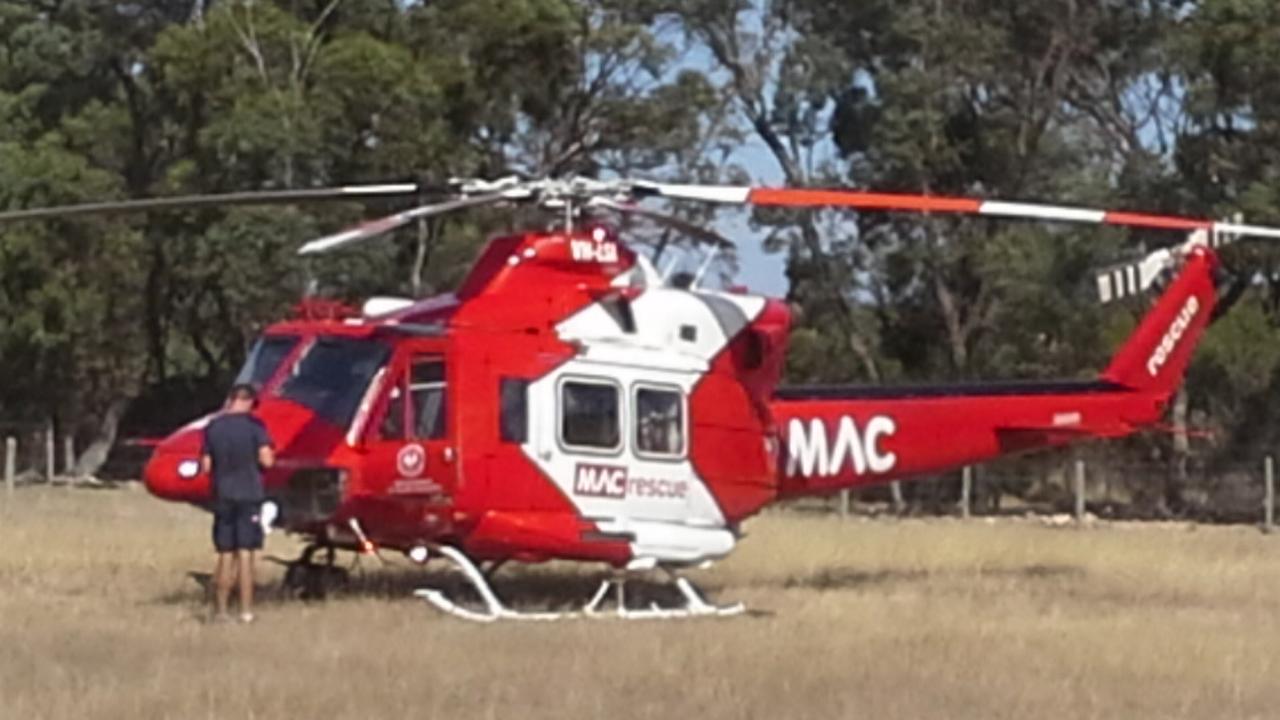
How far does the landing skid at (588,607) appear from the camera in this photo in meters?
16.0

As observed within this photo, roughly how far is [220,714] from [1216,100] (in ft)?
108

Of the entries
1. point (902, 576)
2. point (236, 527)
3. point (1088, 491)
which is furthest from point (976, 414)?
point (1088, 491)

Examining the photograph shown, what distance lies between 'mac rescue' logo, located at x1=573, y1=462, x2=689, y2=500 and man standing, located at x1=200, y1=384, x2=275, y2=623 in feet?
7.25

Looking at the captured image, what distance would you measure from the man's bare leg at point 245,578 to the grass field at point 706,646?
0.21 metres

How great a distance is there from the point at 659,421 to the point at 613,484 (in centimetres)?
62

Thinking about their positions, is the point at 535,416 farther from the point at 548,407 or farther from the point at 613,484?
the point at 613,484

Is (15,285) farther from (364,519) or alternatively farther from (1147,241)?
(364,519)

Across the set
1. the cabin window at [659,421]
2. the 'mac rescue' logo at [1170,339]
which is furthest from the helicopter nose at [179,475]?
the 'mac rescue' logo at [1170,339]

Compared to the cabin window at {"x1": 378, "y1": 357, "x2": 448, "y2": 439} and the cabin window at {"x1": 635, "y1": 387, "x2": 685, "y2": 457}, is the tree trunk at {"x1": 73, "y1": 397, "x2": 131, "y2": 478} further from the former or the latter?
the cabin window at {"x1": 378, "y1": 357, "x2": 448, "y2": 439}

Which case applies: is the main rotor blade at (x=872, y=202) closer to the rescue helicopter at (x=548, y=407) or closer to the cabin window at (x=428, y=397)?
the rescue helicopter at (x=548, y=407)

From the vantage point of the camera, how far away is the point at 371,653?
531 inches

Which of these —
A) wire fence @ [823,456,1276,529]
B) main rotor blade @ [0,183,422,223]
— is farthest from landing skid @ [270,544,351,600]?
wire fence @ [823,456,1276,529]

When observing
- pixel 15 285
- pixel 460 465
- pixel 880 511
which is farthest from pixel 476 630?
pixel 15 285

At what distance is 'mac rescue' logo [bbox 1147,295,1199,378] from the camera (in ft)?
65.6
